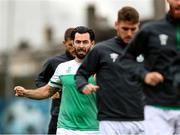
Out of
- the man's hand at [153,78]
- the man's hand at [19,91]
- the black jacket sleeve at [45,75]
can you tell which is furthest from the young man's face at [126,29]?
the black jacket sleeve at [45,75]

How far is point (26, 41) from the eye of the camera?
80.2 metres

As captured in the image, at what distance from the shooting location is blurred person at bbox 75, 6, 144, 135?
1005cm

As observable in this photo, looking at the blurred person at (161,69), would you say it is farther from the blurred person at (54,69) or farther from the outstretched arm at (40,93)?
the blurred person at (54,69)

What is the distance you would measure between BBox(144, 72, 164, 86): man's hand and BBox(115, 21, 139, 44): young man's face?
1.35 metres

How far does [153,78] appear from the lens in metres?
8.39

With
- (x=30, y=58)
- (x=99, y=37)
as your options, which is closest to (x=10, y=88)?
(x=99, y=37)

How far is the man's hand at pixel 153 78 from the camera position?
8.37 m

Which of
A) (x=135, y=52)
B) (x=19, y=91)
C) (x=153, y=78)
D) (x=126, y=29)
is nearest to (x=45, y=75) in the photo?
(x=19, y=91)

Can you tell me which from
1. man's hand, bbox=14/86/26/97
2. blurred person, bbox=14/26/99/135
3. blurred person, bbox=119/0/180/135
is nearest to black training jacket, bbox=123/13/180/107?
blurred person, bbox=119/0/180/135

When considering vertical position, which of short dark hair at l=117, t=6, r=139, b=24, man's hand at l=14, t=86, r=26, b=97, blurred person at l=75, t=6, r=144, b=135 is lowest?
man's hand at l=14, t=86, r=26, b=97

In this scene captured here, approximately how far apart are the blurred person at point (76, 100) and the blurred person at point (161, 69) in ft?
7.93

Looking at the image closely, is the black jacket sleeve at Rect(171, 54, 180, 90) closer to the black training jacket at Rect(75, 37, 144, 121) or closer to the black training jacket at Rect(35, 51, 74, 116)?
the black training jacket at Rect(75, 37, 144, 121)

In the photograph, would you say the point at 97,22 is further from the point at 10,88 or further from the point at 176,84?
the point at 176,84

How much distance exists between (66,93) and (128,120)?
1.61 m
